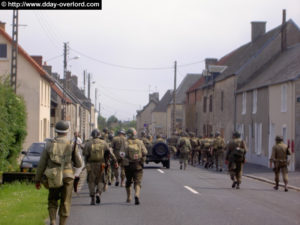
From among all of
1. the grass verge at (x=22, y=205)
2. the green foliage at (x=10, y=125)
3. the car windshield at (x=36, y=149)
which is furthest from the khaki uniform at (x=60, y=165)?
the car windshield at (x=36, y=149)

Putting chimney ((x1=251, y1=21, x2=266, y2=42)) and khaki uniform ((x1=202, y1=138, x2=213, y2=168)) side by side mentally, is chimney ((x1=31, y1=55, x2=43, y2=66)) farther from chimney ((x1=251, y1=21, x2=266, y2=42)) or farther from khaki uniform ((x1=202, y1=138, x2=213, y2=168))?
khaki uniform ((x1=202, y1=138, x2=213, y2=168))

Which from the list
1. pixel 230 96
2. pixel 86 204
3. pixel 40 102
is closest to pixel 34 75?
pixel 40 102

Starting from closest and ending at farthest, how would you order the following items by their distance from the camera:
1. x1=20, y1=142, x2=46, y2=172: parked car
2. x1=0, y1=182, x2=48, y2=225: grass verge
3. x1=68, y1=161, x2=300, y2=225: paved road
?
x1=0, y1=182, x2=48, y2=225: grass verge < x1=68, y1=161, x2=300, y2=225: paved road < x1=20, y1=142, x2=46, y2=172: parked car

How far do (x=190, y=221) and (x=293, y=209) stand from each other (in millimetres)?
3337

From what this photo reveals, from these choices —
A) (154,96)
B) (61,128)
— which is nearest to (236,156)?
(61,128)

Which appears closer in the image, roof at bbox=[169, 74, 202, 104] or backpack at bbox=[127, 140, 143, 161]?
backpack at bbox=[127, 140, 143, 161]

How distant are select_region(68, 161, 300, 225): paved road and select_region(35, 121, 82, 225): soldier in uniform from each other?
3.56 feet

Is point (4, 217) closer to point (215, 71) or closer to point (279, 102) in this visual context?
point (279, 102)

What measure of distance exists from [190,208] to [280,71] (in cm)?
2315

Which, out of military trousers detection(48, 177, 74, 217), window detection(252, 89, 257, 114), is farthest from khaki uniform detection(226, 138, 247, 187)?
window detection(252, 89, 257, 114)

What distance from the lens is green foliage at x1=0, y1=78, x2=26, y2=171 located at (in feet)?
61.8

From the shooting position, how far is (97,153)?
12.6 metres

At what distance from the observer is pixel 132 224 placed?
31.7ft

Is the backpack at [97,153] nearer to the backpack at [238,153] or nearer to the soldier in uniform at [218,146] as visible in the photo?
the backpack at [238,153]
